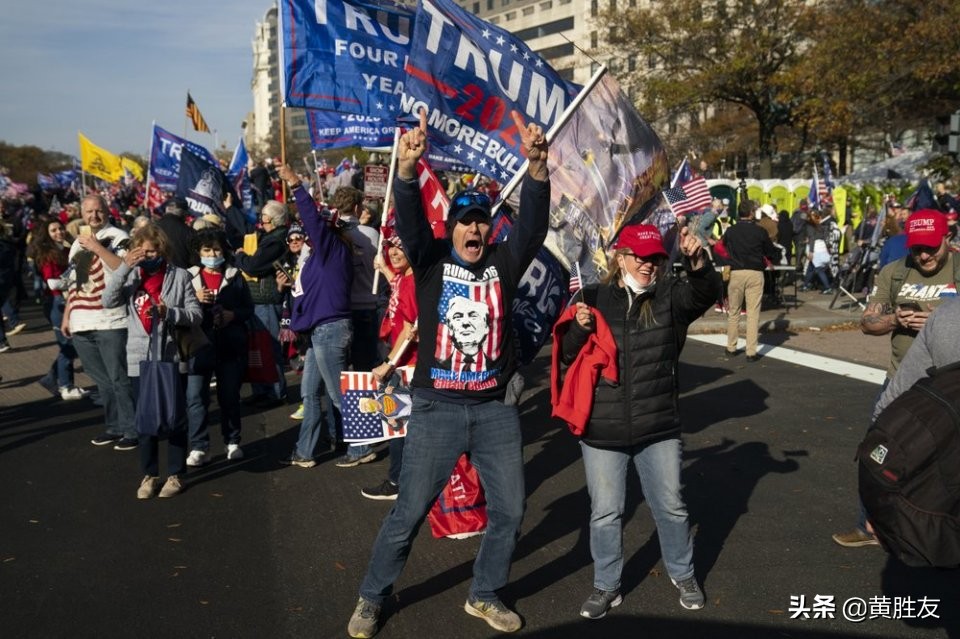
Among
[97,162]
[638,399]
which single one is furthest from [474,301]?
[97,162]

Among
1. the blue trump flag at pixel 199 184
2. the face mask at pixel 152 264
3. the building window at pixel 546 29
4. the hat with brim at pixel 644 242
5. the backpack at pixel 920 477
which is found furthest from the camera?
the building window at pixel 546 29

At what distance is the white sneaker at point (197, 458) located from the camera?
23.5 ft

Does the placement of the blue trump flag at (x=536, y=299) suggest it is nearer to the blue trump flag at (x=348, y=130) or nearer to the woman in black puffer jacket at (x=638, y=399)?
the woman in black puffer jacket at (x=638, y=399)

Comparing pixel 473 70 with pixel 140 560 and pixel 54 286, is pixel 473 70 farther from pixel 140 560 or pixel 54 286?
pixel 54 286

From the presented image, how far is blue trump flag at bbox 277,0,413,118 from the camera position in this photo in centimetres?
836

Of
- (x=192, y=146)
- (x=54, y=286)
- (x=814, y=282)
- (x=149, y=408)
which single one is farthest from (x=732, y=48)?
(x=149, y=408)

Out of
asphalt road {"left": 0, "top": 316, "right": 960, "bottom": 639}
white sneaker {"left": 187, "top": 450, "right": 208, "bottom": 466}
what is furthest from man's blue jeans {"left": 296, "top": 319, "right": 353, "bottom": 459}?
white sneaker {"left": 187, "top": 450, "right": 208, "bottom": 466}

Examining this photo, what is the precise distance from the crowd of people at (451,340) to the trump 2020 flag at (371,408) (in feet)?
1.00

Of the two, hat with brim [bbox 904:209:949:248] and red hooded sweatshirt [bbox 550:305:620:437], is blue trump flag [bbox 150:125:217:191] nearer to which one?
red hooded sweatshirt [bbox 550:305:620:437]

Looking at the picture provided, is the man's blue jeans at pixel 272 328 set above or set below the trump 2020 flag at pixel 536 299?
below

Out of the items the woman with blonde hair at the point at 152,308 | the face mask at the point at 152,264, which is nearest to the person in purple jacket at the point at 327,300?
the woman with blonde hair at the point at 152,308

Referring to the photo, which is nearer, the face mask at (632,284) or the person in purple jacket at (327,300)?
the face mask at (632,284)

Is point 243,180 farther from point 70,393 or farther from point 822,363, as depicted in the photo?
point 822,363

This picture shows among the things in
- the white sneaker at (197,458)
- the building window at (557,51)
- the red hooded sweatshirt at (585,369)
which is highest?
the building window at (557,51)
